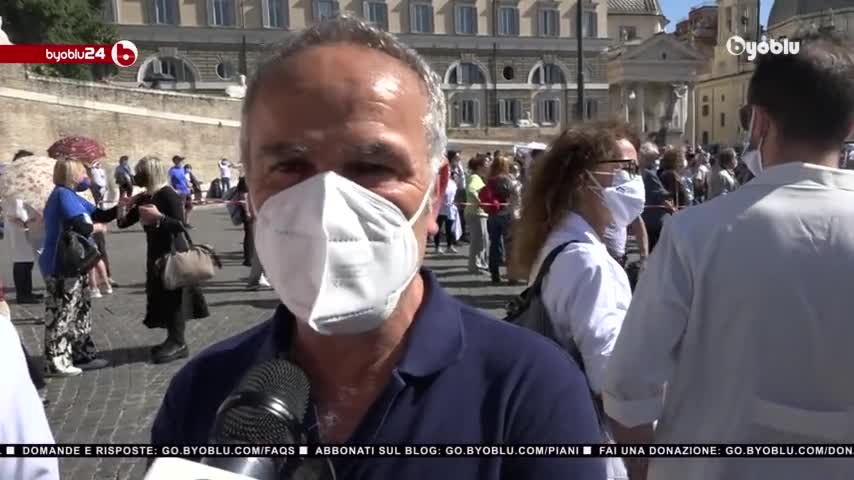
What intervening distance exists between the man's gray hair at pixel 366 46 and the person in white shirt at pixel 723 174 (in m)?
9.16

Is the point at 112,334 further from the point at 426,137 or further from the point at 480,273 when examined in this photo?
the point at 426,137

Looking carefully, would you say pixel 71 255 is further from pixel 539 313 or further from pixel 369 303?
pixel 369 303

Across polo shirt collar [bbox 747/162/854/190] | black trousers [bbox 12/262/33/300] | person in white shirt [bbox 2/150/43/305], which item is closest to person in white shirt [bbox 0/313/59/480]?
polo shirt collar [bbox 747/162/854/190]

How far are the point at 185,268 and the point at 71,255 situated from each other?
0.87m

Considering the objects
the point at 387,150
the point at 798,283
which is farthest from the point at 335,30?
the point at 798,283

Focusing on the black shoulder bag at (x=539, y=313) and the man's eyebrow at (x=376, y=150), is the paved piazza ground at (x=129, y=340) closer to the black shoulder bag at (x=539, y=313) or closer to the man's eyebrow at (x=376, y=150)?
the black shoulder bag at (x=539, y=313)

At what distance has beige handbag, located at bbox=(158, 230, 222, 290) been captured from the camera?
5.65 meters

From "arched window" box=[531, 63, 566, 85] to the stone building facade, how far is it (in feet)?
→ 0.25

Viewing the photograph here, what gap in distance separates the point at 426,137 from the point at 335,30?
0.24m

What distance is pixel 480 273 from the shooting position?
10062 mm

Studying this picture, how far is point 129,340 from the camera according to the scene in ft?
21.8

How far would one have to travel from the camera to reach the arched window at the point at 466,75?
192 ft

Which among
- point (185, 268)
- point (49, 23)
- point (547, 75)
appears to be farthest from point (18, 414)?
point (547, 75)

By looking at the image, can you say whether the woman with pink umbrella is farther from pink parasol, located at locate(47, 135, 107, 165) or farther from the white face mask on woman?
the white face mask on woman
